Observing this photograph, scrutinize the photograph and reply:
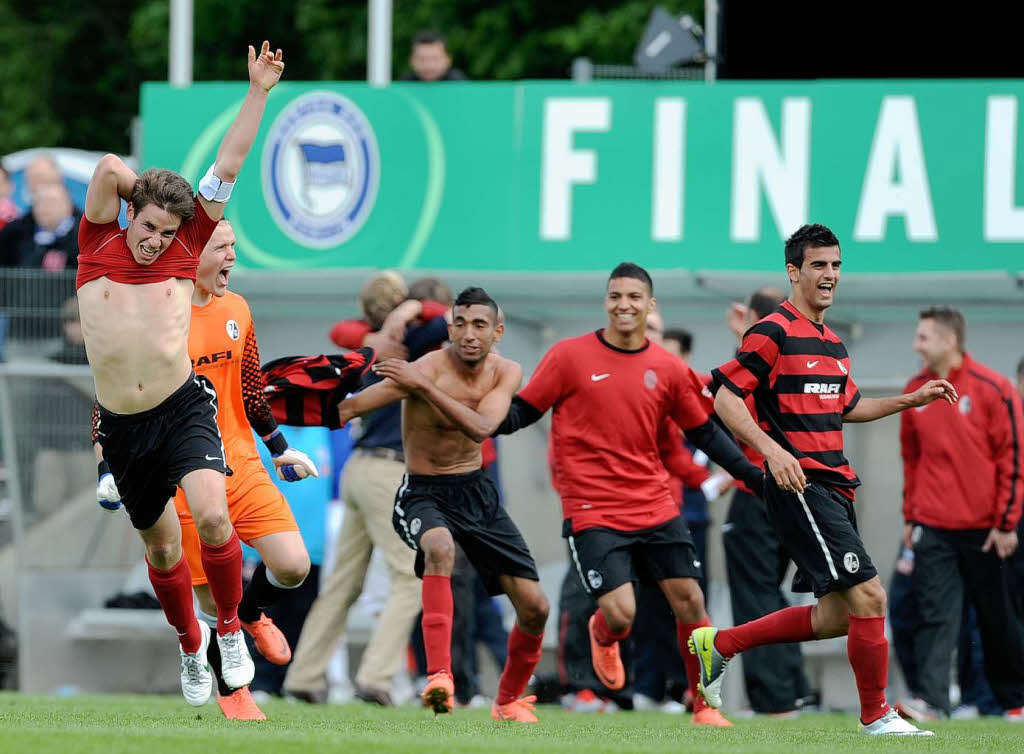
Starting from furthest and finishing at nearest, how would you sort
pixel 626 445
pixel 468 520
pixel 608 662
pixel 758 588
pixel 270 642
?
pixel 758 588 → pixel 608 662 → pixel 626 445 → pixel 468 520 → pixel 270 642

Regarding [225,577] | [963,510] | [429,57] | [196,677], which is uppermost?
[429,57]

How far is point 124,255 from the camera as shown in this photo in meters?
8.02

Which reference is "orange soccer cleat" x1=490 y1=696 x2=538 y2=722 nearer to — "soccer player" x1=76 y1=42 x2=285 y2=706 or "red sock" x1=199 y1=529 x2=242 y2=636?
"red sock" x1=199 y1=529 x2=242 y2=636

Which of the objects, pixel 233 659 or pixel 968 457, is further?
pixel 968 457

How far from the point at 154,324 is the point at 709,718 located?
374 cm

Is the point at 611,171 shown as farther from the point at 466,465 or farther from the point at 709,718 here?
the point at 709,718

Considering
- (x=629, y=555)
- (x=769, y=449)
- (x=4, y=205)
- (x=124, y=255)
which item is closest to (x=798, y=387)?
(x=769, y=449)

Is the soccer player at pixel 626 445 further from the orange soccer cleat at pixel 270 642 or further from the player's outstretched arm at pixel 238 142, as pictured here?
the player's outstretched arm at pixel 238 142

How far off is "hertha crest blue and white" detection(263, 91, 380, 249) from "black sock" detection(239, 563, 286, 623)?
18.7 feet

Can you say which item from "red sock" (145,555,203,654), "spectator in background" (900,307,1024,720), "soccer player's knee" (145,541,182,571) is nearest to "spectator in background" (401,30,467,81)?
"spectator in background" (900,307,1024,720)

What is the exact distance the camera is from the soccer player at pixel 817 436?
841 centimetres

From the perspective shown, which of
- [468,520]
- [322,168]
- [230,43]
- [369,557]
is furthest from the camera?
[230,43]

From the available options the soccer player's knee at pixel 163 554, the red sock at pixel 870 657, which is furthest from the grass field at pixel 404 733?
the soccer player's knee at pixel 163 554

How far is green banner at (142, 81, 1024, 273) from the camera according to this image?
1378cm
